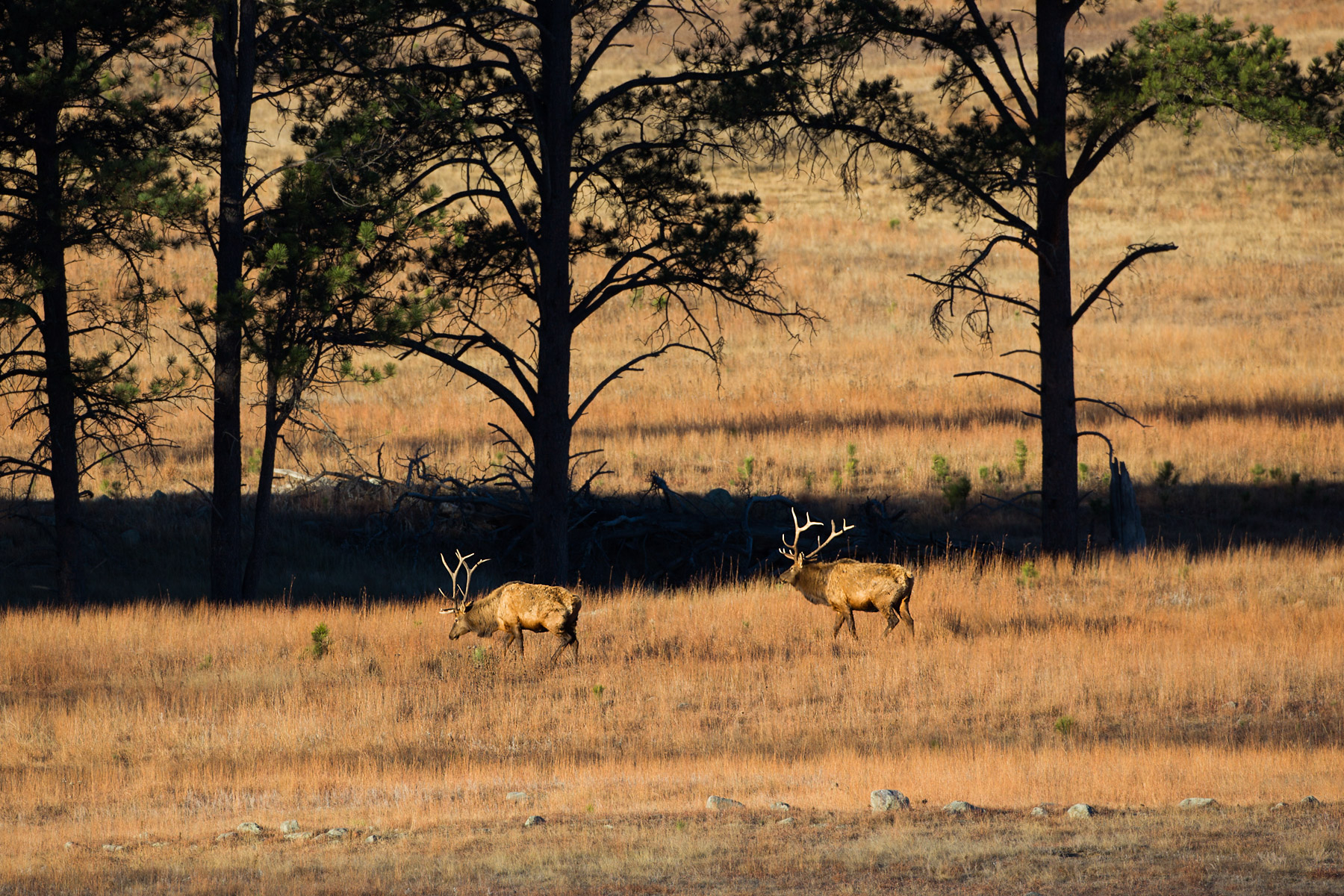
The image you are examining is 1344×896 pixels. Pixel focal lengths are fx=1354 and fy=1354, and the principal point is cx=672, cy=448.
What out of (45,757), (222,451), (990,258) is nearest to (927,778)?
(45,757)

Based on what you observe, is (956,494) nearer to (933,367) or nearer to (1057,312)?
(1057,312)

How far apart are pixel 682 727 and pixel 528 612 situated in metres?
1.71

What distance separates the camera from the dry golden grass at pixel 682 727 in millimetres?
6984

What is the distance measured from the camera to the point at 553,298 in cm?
1551

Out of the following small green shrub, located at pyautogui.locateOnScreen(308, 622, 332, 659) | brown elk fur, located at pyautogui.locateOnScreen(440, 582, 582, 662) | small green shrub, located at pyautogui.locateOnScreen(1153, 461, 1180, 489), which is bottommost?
small green shrub, located at pyautogui.locateOnScreen(308, 622, 332, 659)

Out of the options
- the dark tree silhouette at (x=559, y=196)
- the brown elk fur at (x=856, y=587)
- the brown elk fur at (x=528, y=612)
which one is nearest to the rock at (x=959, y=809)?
the brown elk fur at (x=856, y=587)

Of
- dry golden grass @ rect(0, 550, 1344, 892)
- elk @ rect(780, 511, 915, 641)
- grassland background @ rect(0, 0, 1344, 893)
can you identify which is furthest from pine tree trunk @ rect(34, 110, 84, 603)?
elk @ rect(780, 511, 915, 641)

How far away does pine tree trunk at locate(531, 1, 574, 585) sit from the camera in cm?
1539

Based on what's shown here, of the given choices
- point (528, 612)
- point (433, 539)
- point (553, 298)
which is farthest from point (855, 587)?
point (433, 539)

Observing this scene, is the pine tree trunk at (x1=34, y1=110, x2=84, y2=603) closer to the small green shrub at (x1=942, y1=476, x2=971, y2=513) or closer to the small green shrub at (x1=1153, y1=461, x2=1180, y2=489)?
the small green shrub at (x1=942, y1=476, x2=971, y2=513)

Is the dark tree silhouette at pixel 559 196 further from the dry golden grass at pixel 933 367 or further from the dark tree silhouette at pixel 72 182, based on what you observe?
the dark tree silhouette at pixel 72 182

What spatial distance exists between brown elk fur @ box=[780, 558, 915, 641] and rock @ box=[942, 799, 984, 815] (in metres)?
3.93

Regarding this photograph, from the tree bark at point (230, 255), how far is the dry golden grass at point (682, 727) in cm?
179

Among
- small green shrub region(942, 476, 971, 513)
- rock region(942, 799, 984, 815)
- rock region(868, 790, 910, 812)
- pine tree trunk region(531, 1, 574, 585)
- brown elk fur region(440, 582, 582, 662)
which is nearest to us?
rock region(942, 799, 984, 815)
